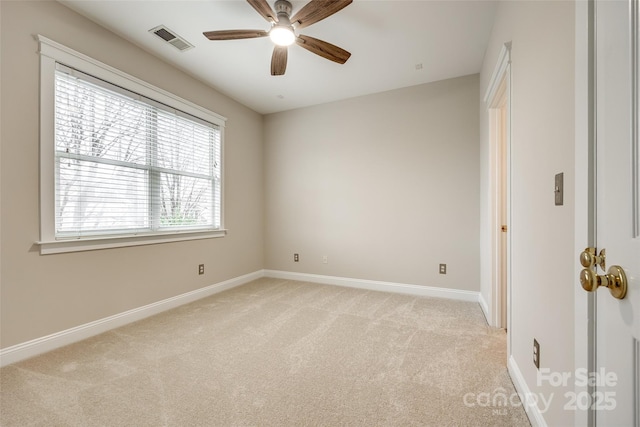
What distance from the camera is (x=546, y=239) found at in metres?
1.17

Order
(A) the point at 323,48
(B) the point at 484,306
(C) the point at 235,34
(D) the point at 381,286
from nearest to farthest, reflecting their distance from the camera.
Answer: (C) the point at 235,34
(A) the point at 323,48
(B) the point at 484,306
(D) the point at 381,286

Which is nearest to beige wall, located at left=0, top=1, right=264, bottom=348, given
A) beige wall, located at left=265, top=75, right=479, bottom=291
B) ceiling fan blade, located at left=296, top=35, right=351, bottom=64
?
beige wall, located at left=265, top=75, right=479, bottom=291

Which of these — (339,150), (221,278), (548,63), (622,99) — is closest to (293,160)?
(339,150)

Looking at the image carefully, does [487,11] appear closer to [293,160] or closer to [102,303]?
[293,160]

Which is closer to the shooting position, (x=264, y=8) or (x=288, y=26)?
(x=264, y=8)

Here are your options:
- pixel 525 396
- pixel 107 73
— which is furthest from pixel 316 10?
pixel 525 396

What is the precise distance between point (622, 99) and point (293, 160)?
12.6 ft

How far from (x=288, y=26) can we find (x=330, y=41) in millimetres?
669

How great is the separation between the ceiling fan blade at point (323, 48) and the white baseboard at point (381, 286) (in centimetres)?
275

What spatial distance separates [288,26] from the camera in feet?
6.59

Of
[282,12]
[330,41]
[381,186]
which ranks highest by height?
[330,41]

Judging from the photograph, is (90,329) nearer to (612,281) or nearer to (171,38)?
(171,38)

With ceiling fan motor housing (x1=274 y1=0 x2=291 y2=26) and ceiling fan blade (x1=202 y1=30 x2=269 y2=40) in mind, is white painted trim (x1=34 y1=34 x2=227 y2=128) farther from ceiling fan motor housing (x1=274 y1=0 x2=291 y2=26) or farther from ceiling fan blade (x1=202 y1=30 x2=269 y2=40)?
ceiling fan motor housing (x1=274 y1=0 x2=291 y2=26)

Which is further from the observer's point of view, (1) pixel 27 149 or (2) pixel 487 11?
(2) pixel 487 11
